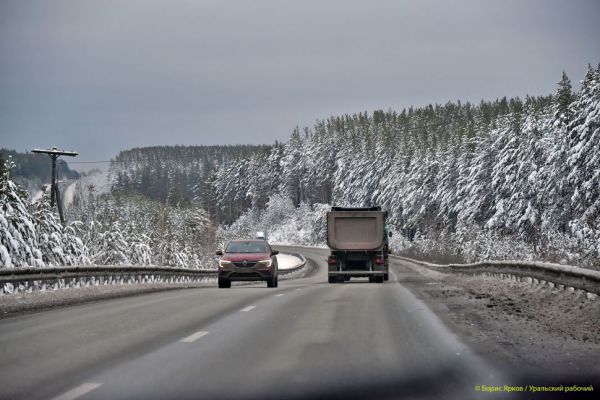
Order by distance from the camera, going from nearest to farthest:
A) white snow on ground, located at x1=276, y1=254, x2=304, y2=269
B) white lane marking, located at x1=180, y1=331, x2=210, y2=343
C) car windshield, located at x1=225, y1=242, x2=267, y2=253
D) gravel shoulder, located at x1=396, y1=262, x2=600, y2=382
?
gravel shoulder, located at x1=396, y1=262, x2=600, y2=382
white lane marking, located at x1=180, y1=331, x2=210, y2=343
car windshield, located at x1=225, y1=242, x2=267, y2=253
white snow on ground, located at x1=276, y1=254, x2=304, y2=269

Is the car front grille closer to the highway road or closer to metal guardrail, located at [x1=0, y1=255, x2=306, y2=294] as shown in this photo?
metal guardrail, located at [x1=0, y1=255, x2=306, y2=294]

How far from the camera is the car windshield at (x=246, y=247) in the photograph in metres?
27.9

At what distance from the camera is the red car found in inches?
1053

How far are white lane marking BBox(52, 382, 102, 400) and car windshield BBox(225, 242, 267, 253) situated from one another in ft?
68.7

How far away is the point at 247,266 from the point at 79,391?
20.3m

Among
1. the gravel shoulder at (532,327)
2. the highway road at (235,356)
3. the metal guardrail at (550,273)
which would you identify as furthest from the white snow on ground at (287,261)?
the highway road at (235,356)

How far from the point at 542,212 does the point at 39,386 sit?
50496mm

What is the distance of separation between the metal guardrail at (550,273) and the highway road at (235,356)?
2941 mm

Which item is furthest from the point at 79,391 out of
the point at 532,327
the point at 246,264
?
the point at 246,264

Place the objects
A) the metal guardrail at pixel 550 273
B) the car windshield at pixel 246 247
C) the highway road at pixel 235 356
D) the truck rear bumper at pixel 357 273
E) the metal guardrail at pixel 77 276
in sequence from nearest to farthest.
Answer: the highway road at pixel 235 356 → the metal guardrail at pixel 550 273 → the metal guardrail at pixel 77 276 → the car windshield at pixel 246 247 → the truck rear bumper at pixel 357 273

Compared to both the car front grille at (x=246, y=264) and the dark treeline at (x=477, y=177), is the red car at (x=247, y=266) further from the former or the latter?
the dark treeline at (x=477, y=177)

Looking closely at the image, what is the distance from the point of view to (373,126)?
171875 mm

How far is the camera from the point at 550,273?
17.3m

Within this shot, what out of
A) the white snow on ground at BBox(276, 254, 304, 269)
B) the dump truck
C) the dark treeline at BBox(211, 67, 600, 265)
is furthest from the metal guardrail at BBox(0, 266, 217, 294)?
the white snow on ground at BBox(276, 254, 304, 269)
